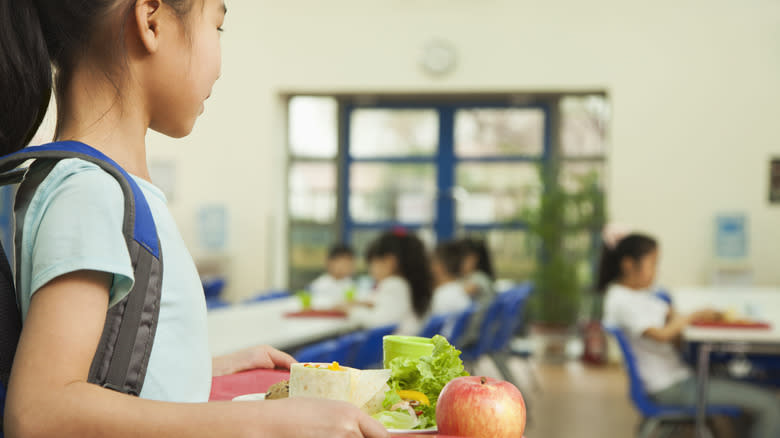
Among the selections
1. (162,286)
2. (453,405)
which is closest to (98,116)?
(162,286)

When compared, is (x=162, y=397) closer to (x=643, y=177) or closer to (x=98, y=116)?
(x=98, y=116)

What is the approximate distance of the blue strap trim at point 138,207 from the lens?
67 cm

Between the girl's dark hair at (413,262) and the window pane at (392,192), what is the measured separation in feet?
14.6

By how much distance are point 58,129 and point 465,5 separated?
28.8 feet

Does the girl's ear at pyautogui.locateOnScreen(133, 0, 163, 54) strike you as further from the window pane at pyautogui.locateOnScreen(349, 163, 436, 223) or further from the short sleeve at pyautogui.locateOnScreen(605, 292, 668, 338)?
the window pane at pyautogui.locateOnScreen(349, 163, 436, 223)

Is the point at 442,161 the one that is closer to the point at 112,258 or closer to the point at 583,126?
the point at 583,126

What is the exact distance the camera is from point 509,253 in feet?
31.6

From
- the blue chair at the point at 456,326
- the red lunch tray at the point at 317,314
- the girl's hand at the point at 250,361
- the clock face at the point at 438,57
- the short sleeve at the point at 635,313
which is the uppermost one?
the clock face at the point at 438,57

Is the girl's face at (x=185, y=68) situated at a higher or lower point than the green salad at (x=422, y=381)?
higher

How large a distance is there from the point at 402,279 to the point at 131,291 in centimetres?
457

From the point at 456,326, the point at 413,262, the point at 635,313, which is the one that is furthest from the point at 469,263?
the point at 635,313

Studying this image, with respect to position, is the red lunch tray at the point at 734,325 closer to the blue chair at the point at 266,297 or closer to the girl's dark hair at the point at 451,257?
the girl's dark hair at the point at 451,257

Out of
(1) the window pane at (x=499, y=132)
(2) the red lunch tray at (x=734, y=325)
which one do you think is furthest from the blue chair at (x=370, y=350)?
(1) the window pane at (x=499, y=132)

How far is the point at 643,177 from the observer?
891cm
